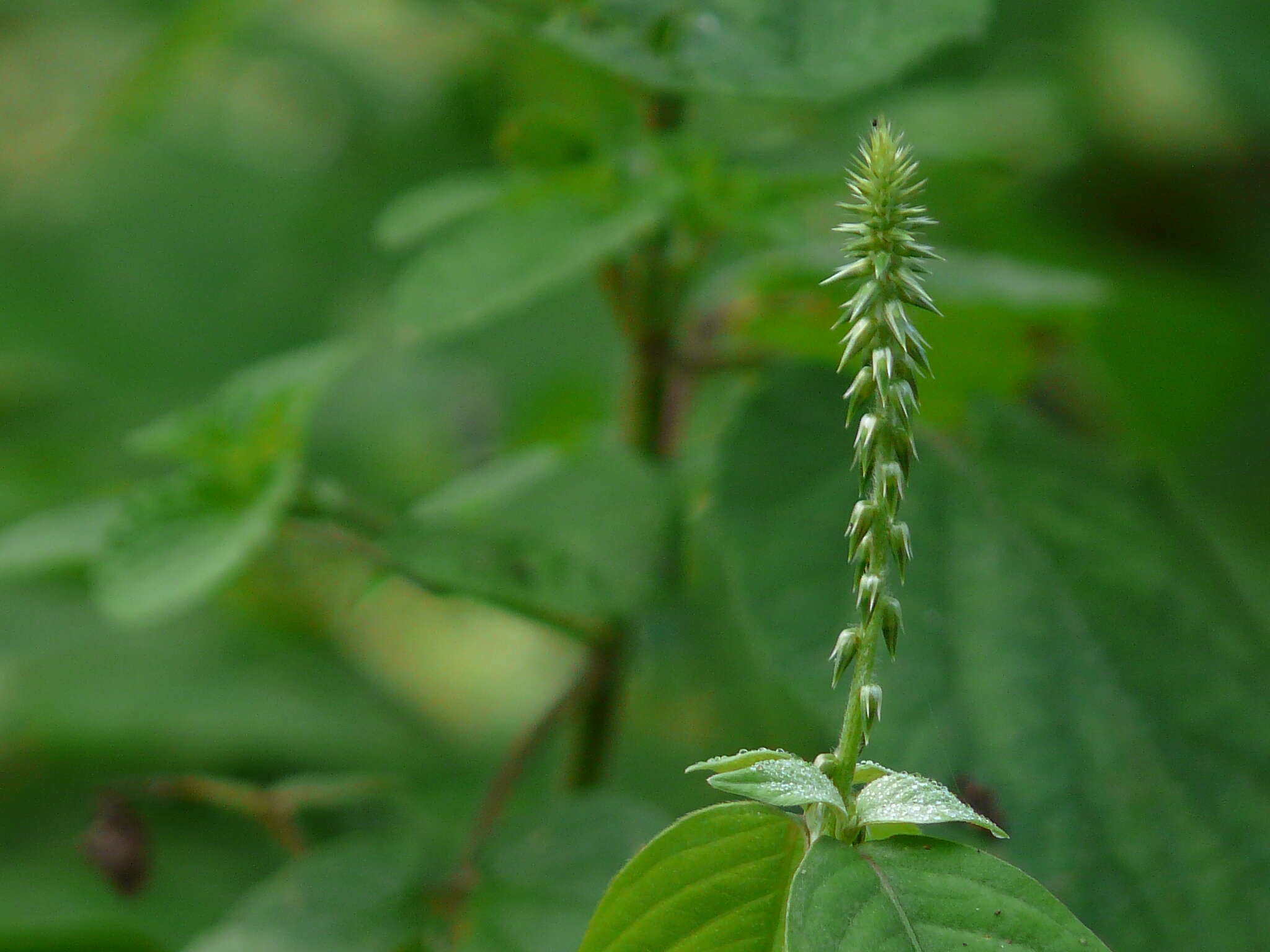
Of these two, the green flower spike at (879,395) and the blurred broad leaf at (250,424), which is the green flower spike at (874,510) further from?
the blurred broad leaf at (250,424)

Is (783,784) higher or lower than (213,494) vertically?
lower

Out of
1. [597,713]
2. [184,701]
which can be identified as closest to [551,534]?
[597,713]

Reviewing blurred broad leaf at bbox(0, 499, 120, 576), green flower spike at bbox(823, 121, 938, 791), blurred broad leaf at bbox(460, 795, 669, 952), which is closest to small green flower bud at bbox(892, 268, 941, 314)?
green flower spike at bbox(823, 121, 938, 791)

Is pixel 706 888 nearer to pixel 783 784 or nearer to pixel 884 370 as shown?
pixel 783 784

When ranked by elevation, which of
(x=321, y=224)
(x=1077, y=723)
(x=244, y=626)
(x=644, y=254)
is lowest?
(x=1077, y=723)

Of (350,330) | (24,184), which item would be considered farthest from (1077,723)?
(24,184)

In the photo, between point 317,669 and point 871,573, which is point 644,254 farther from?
point 317,669
